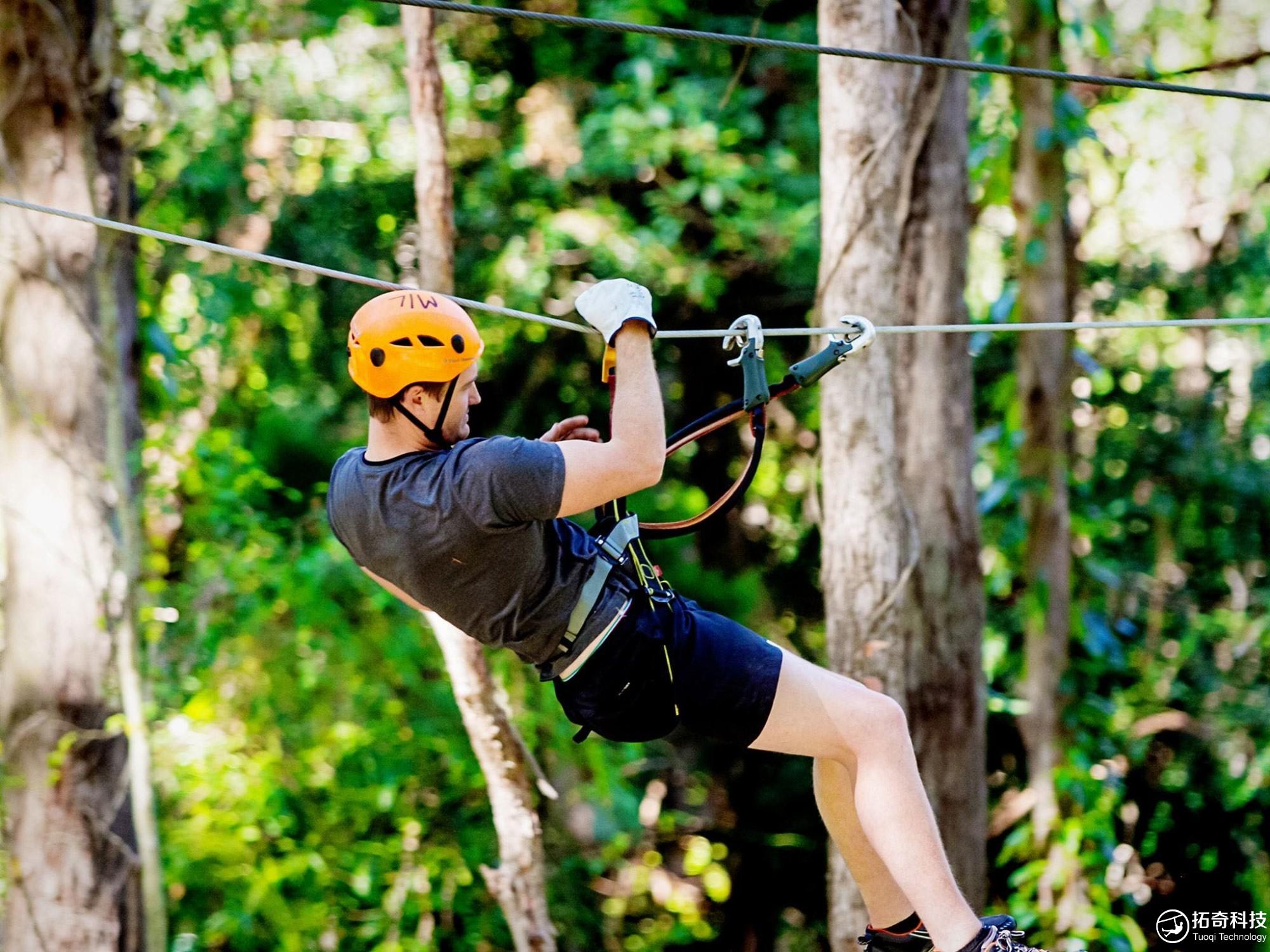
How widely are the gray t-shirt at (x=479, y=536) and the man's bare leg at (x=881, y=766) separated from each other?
38 centimetres

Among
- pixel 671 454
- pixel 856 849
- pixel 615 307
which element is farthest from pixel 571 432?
pixel 856 849

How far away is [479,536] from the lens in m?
2.21

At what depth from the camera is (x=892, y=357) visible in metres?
3.40

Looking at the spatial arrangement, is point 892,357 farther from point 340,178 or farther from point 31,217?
point 340,178

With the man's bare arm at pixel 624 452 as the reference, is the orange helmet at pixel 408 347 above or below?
above

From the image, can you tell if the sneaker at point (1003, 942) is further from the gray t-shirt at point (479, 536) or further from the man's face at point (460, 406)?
the man's face at point (460, 406)

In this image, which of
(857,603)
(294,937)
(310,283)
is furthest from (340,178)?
(857,603)

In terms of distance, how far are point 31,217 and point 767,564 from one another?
12.5 feet

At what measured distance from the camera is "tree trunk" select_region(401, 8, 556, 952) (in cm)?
360

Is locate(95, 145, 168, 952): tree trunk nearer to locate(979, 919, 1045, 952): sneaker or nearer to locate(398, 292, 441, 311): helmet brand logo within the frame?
locate(398, 292, 441, 311): helmet brand logo

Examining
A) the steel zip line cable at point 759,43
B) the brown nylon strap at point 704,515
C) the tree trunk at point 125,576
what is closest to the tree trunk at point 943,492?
the steel zip line cable at point 759,43

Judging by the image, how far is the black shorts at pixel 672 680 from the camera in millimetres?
2373

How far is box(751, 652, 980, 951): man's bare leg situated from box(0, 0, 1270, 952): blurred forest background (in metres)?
2.64

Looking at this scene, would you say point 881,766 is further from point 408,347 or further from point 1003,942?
point 408,347
